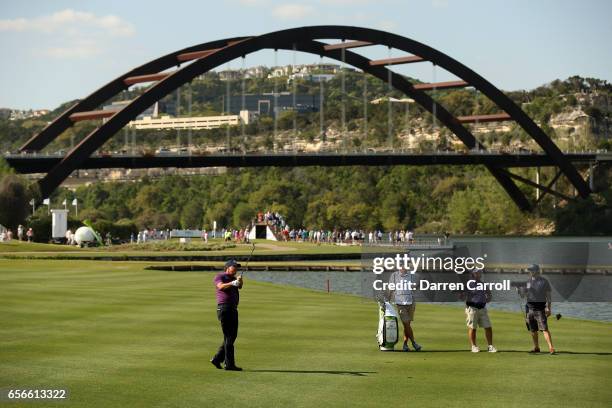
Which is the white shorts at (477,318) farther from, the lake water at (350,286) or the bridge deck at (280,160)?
the bridge deck at (280,160)

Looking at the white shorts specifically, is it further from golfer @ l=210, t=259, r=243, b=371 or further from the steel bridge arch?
the steel bridge arch

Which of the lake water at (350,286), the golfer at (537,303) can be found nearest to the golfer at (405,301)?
the golfer at (537,303)

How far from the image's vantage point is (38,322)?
28.3m

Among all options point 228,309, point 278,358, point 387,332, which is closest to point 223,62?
point 387,332

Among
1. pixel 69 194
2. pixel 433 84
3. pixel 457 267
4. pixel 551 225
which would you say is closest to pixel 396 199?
pixel 551 225

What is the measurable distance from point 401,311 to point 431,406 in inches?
281

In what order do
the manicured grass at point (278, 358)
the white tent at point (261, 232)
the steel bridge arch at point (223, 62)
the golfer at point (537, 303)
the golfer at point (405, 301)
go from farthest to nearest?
the white tent at point (261, 232) < the steel bridge arch at point (223, 62) < the golfer at point (405, 301) < the golfer at point (537, 303) < the manicured grass at point (278, 358)

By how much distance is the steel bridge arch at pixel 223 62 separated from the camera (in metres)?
114

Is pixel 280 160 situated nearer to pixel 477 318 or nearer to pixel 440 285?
pixel 440 285

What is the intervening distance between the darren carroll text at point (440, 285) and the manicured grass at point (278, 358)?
1.21 meters

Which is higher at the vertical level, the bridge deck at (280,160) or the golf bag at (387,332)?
the bridge deck at (280,160)

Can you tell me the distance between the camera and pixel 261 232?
129 meters

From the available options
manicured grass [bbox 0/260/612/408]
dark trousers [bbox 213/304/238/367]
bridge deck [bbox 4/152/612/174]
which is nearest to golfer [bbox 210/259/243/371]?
dark trousers [bbox 213/304/238/367]

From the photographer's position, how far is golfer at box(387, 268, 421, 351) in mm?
25141
